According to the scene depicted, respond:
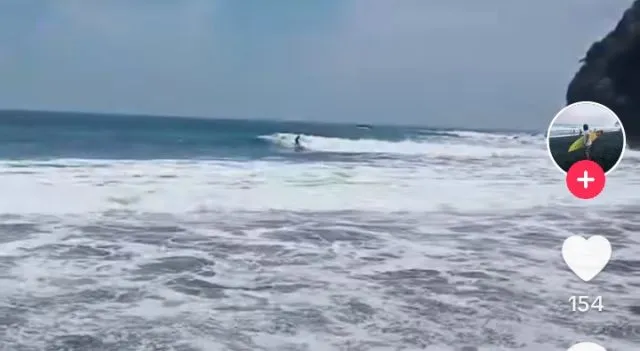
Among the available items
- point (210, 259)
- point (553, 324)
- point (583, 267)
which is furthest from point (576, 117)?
point (210, 259)

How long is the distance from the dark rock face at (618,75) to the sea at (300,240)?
0.11 m

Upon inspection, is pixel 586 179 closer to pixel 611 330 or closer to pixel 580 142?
pixel 580 142

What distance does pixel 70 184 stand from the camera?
4.82 feet

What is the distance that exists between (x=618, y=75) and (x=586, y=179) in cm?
28

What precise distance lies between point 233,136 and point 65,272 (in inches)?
19.9

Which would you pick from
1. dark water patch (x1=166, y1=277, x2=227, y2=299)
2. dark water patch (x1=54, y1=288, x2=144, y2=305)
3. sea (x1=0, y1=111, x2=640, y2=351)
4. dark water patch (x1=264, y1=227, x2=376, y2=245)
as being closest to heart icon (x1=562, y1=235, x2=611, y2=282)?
sea (x1=0, y1=111, x2=640, y2=351)

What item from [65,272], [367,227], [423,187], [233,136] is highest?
[233,136]

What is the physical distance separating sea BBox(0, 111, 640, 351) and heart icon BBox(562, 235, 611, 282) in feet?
0.07

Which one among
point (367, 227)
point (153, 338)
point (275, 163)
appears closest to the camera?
point (153, 338)

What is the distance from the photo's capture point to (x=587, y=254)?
136 cm

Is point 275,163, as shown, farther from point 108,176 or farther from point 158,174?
point 108,176

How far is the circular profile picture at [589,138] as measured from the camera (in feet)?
4.36

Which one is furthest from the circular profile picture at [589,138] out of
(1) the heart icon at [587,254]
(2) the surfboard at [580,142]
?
(1) the heart icon at [587,254]

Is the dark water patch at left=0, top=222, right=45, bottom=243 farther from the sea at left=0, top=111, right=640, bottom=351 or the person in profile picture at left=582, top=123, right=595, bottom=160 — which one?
the person in profile picture at left=582, top=123, right=595, bottom=160
